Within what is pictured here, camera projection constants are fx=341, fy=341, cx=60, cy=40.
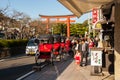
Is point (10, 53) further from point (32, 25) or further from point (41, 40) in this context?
point (32, 25)

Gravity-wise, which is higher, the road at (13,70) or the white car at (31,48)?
the white car at (31,48)

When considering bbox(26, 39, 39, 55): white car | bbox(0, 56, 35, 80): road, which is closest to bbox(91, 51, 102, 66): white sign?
bbox(0, 56, 35, 80): road

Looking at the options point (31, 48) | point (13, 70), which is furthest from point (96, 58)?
point (31, 48)

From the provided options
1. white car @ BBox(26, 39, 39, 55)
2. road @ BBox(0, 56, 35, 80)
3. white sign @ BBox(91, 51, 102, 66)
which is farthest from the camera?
white car @ BBox(26, 39, 39, 55)

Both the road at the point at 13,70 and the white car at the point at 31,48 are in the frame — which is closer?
the road at the point at 13,70

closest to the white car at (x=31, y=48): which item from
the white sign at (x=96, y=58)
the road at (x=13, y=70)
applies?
the road at (x=13, y=70)

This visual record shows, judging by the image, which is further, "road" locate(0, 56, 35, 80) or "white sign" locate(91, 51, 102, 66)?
"road" locate(0, 56, 35, 80)

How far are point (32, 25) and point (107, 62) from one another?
7044cm

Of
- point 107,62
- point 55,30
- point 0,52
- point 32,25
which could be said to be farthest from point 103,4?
point 55,30

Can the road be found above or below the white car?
below

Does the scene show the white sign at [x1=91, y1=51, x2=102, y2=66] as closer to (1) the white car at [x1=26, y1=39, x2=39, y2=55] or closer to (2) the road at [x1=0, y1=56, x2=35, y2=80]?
(2) the road at [x1=0, y1=56, x2=35, y2=80]

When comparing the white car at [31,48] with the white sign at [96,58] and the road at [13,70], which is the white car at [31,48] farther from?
the white sign at [96,58]

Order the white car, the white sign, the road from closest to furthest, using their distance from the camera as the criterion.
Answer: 1. the white sign
2. the road
3. the white car

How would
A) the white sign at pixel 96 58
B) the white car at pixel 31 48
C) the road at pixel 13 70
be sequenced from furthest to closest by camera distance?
the white car at pixel 31 48, the road at pixel 13 70, the white sign at pixel 96 58
